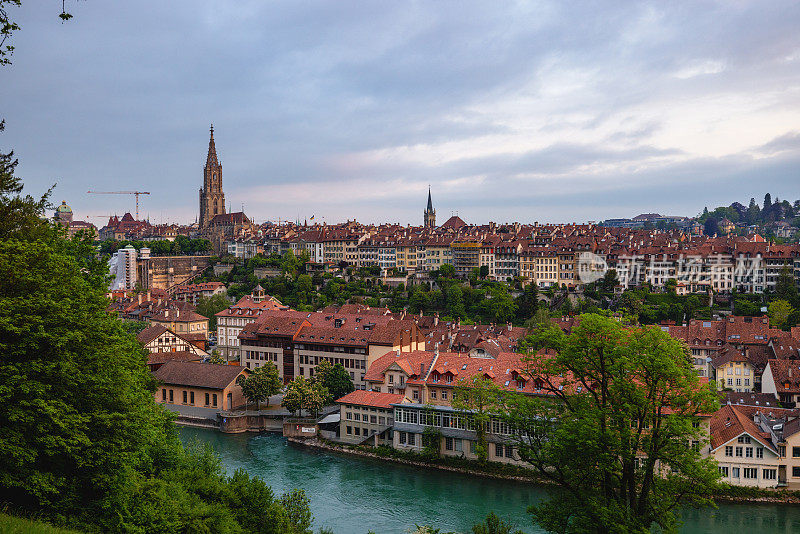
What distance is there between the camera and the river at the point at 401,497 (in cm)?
2038

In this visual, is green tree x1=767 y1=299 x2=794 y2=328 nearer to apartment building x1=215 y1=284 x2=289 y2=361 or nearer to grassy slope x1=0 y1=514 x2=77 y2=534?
apartment building x1=215 y1=284 x2=289 y2=361

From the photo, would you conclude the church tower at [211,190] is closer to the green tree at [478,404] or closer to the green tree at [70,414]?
the green tree at [478,404]

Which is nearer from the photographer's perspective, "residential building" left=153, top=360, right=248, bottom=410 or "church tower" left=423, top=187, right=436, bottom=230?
"residential building" left=153, top=360, right=248, bottom=410

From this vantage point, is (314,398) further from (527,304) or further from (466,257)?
(466,257)

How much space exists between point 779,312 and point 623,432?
39.7 metres

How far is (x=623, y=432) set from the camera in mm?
13344

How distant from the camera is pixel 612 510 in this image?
1260 centimetres

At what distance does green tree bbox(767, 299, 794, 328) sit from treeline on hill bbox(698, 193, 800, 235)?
74867 mm

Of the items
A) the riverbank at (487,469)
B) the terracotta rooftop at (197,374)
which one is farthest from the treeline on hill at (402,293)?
the riverbank at (487,469)

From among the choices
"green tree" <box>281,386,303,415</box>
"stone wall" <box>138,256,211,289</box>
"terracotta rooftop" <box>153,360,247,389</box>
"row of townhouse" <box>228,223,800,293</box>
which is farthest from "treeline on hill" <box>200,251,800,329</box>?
"green tree" <box>281,386,303,415</box>

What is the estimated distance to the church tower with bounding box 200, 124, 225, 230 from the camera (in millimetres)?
110250

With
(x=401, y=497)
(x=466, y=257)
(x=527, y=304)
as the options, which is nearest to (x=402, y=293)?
(x=466, y=257)

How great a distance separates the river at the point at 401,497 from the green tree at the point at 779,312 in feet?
90.2

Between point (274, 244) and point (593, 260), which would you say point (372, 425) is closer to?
point (593, 260)
